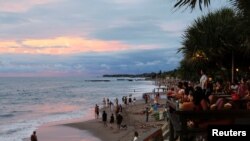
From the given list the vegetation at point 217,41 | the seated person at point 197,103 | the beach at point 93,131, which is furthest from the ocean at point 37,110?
the seated person at point 197,103

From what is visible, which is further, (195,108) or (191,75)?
(191,75)

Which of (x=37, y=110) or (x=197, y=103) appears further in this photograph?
(x=37, y=110)

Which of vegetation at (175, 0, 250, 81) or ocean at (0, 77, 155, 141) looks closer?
vegetation at (175, 0, 250, 81)

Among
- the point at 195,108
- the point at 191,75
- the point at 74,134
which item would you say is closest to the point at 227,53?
the point at 74,134

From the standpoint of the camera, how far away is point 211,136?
360 cm

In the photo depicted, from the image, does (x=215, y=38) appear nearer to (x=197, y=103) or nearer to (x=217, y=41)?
(x=217, y=41)

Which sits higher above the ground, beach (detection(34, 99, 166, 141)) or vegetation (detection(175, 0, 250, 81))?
vegetation (detection(175, 0, 250, 81))

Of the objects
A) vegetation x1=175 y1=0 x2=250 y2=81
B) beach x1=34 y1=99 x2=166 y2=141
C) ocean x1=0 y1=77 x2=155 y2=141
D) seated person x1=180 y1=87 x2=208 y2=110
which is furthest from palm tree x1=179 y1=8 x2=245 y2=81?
seated person x1=180 y1=87 x2=208 y2=110

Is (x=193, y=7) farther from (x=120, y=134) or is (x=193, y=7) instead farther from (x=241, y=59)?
(x=120, y=134)

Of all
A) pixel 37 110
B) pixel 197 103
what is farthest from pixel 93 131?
pixel 37 110

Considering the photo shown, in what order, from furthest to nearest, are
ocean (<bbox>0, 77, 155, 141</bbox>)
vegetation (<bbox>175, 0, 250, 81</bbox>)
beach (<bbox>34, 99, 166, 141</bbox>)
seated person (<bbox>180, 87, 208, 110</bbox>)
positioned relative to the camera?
ocean (<bbox>0, 77, 155, 141</bbox>) → beach (<bbox>34, 99, 166, 141</bbox>) → vegetation (<bbox>175, 0, 250, 81</bbox>) → seated person (<bbox>180, 87, 208, 110</bbox>)

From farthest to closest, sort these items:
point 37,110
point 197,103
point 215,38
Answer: point 37,110 < point 215,38 < point 197,103

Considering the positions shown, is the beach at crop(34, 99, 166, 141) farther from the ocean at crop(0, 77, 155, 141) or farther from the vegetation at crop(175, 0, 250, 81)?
the vegetation at crop(175, 0, 250, 81)

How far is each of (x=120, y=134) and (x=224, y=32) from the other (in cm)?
1166
